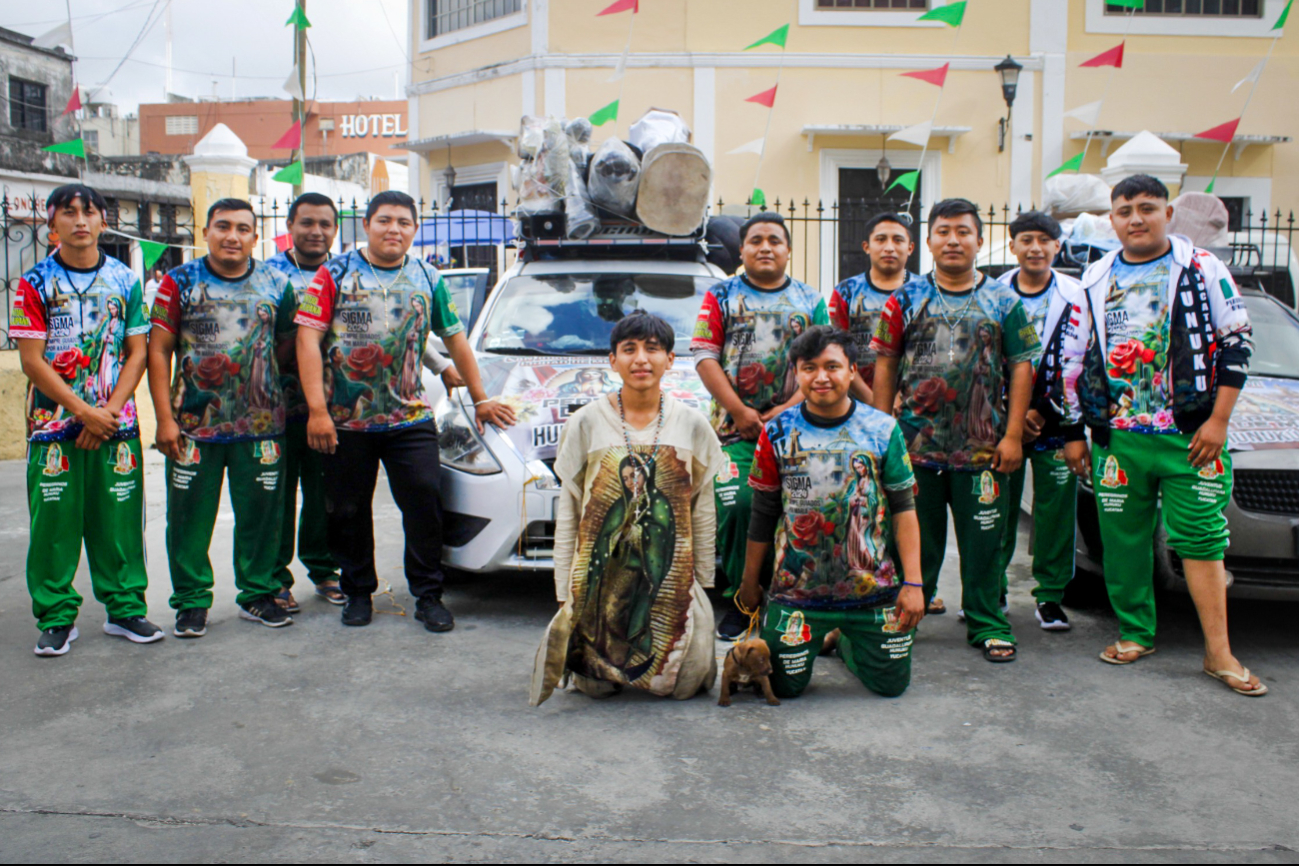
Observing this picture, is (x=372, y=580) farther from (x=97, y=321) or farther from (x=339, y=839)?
(x=339, y=839)

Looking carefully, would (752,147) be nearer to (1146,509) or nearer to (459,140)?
(459,140)

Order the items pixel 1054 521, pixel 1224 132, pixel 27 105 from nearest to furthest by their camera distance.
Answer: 1. pixel 1054 521
2. pixel 1224 132
3. pixel 27 105

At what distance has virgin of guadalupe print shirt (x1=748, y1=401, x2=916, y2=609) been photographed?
3842 millimetres

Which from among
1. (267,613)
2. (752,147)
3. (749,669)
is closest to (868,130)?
(752,147)

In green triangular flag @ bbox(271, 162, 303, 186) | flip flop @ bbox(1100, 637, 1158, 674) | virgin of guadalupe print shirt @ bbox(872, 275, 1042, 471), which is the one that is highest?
green triangular flag @ bbox(271, 162, 303, 186)

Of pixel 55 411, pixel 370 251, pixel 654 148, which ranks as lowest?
pixel 55 411

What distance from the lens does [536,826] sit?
114 inches

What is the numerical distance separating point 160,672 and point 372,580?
3.23ft

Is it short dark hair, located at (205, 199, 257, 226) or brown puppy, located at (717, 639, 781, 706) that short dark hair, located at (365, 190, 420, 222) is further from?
brown puppy, located at (717, 639, 781, 706)

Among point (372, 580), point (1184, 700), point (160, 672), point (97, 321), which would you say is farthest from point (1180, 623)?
point (97, 321)

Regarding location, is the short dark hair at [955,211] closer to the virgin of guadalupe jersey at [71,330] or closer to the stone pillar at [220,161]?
the virgin of guadalupe jersey at [71,330]

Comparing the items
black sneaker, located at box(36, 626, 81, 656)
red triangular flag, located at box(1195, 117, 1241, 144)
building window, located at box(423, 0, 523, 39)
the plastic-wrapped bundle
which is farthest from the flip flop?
building window, located at box(423, 0, 523, 39)

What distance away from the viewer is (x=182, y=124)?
45344 mm

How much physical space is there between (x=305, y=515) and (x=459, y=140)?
1156 centimetres
